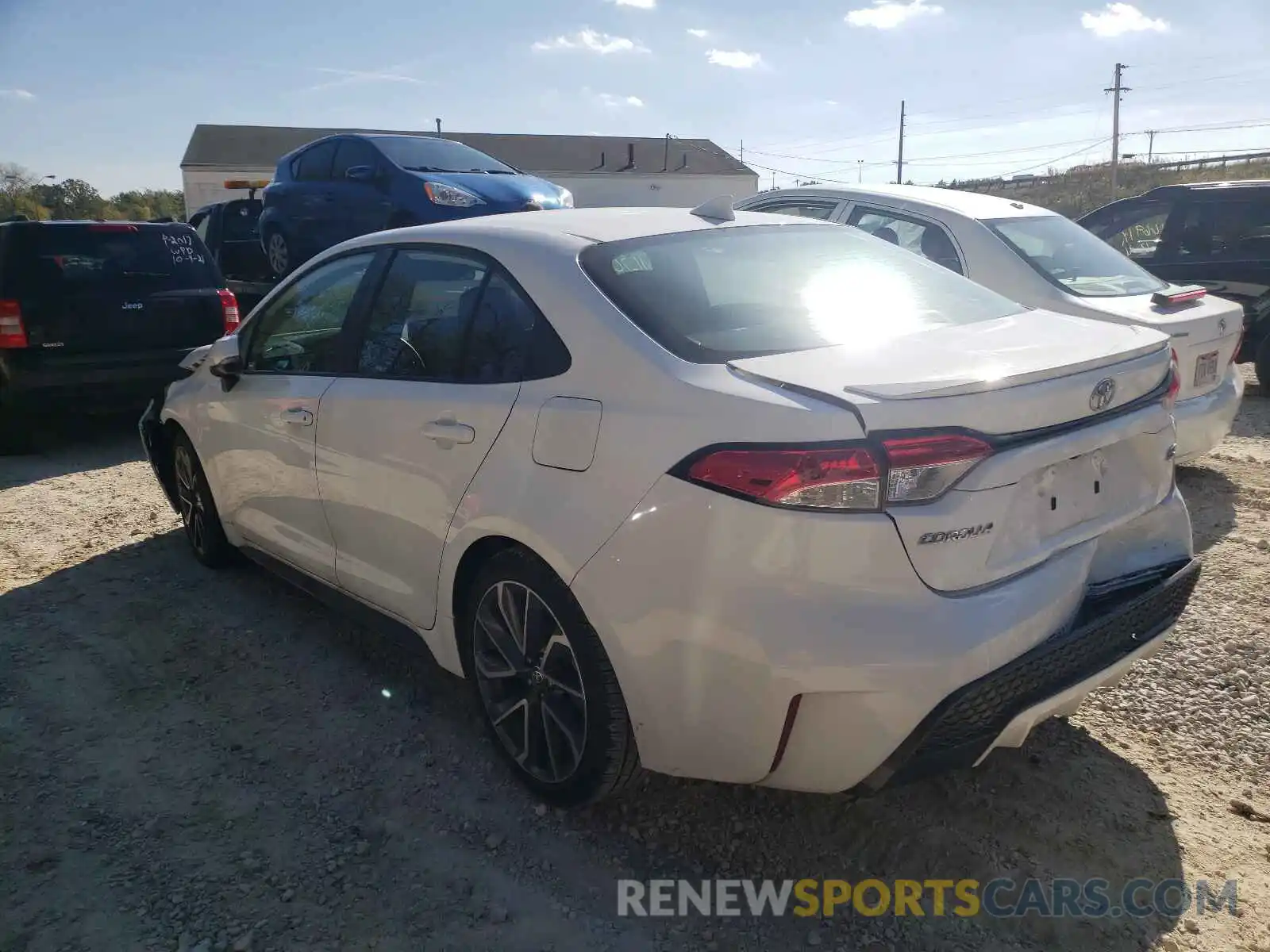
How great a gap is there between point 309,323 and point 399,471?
1.09 m

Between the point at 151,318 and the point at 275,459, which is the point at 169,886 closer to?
the point at 275,459

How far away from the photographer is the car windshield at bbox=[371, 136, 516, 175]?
931cm

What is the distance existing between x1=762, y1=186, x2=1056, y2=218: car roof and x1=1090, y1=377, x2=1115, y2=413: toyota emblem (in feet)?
11.7

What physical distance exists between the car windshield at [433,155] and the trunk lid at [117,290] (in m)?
2.19

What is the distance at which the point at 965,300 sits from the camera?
3209 mm

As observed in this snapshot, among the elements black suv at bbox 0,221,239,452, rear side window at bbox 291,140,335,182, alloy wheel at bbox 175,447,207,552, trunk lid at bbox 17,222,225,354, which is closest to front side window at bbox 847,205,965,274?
alloy wheel at bbox 175,447,207,552


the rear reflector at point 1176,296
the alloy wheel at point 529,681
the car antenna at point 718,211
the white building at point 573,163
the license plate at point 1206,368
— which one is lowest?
the alloy wheel at point 529,681

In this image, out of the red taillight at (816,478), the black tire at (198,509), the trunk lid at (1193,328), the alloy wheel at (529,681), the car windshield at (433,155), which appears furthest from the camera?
the car windshield at (433,155)

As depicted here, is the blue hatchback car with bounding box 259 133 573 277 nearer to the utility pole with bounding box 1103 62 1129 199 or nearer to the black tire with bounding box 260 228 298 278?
the black tire with bounding box 260 228 298 278

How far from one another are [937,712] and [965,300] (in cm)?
154

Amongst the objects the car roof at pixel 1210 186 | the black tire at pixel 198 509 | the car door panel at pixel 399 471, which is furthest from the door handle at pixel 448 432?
the car roof at pixel 1210 186

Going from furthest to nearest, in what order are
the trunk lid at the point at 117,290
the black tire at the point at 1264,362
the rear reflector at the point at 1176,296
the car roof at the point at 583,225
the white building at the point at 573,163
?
1. the white building at the point at 573,163
2. the black tire at the point at 1264,362
3. the trunk lid at the point at 117,290
4. the rear reflector at the point at 1176,296
5. the car roof at the point at 583,225

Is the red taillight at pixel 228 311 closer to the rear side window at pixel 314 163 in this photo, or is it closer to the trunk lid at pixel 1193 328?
the rear side window at pixel 314 163

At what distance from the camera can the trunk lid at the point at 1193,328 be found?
5121 mm
